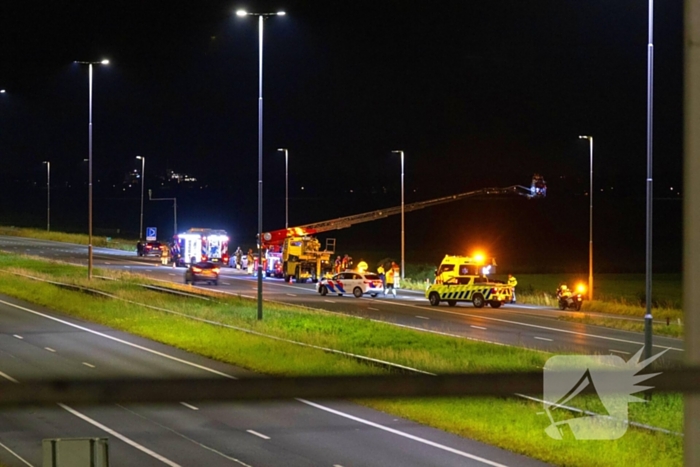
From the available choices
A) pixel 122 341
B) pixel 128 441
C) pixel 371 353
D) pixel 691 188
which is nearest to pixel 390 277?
pixel 122 341

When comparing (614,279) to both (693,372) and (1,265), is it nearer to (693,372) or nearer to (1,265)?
(1,265)

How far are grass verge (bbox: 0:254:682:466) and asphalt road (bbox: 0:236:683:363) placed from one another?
2446 millimetres

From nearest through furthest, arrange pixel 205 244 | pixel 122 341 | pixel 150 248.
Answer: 1. pixel 122 341
2. pixel 205 244
3. pixel 150 248

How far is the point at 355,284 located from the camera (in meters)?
50.4

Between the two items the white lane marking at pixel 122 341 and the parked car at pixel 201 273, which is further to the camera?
the parked car at pixel 201 273

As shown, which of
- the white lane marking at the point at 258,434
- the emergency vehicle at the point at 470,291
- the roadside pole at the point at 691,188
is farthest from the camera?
the emergency vehicle at the point at 470,291

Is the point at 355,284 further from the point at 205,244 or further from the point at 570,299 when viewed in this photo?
the point at 205,244

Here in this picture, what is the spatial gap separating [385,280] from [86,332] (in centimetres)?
2104

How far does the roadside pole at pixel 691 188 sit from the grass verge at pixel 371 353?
0.21m

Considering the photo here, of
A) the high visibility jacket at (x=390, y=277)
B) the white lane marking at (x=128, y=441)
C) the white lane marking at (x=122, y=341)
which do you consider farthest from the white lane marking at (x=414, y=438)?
the high visibility jacket at (x=390, y=277)

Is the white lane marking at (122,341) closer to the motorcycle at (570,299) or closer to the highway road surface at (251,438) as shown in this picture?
the highway road surface at (251,438)

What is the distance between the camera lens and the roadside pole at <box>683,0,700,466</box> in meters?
2.98

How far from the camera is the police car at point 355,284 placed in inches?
1986

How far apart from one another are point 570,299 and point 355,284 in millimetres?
11763
